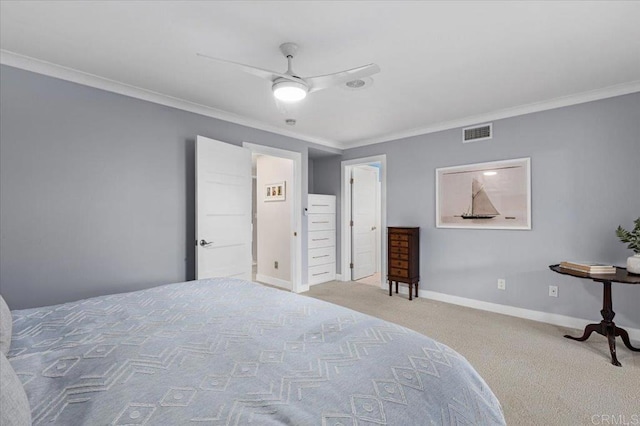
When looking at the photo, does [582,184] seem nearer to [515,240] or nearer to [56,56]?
[515,240]

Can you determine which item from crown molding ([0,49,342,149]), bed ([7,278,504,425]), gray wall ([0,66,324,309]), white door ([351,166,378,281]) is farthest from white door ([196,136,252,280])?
white door ([351,166,378,281])

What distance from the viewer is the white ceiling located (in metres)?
1.92

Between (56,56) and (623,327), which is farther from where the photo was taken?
(623,327)

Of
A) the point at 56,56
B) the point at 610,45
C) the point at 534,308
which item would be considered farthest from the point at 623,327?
the point at 56,56

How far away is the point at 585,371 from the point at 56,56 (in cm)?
486

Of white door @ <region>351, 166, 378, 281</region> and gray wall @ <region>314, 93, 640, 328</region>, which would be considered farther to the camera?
white door @ <region>351, 166, 378, 281</region>

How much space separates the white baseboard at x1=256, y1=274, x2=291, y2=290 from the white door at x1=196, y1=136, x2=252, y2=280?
1266 millimetres

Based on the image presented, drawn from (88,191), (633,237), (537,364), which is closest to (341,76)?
(88,191)

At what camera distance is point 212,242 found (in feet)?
11.3

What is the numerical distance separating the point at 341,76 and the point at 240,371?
1.77 metres

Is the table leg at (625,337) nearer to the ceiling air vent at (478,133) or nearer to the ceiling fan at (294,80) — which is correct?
the ceiling air vent at (478,133)

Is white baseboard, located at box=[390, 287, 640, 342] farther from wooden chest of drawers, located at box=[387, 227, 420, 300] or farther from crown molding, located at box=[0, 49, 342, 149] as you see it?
crown molding, located at box=[0, 49, 342, 149]

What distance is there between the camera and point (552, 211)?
11.4 feet

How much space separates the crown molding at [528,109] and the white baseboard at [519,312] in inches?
91.1
